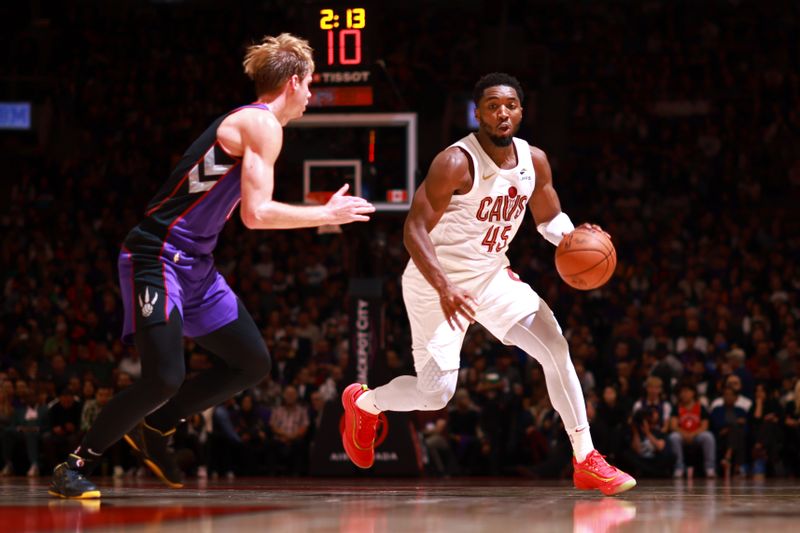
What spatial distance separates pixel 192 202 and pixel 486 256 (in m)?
1.54

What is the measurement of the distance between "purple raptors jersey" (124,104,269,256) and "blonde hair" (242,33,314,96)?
1.23ft

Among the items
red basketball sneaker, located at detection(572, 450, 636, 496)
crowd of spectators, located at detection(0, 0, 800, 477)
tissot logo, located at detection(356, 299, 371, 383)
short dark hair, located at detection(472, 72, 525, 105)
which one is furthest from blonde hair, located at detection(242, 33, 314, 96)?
tissot logo, located at detection(356, 299, 371, 383)

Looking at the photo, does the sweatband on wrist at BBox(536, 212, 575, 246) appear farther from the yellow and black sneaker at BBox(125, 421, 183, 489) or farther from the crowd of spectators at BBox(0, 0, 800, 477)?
the crowd of spectators at BBox(0, 0, 800, 477)

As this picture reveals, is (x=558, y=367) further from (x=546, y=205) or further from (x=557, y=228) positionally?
(x=546, y=205)

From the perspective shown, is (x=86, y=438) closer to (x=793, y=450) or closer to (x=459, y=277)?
(x=459, y=277)

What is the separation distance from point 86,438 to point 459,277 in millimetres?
1952

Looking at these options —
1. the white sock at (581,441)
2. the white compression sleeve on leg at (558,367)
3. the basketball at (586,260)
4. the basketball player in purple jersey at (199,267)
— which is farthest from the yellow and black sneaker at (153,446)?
the basketball at (586,260)

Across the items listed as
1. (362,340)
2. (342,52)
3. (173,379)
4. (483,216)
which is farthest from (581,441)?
(342,52)

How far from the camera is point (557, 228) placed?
5.75m

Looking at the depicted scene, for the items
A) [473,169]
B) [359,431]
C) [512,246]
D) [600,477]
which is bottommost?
[600,477]

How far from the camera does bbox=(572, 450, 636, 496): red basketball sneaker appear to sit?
5.30m

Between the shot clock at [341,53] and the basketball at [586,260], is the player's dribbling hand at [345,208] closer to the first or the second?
the basketball at [586,260]

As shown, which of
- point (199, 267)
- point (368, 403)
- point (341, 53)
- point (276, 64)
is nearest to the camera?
point (199, 267)

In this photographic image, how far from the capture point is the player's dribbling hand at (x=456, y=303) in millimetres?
5145
